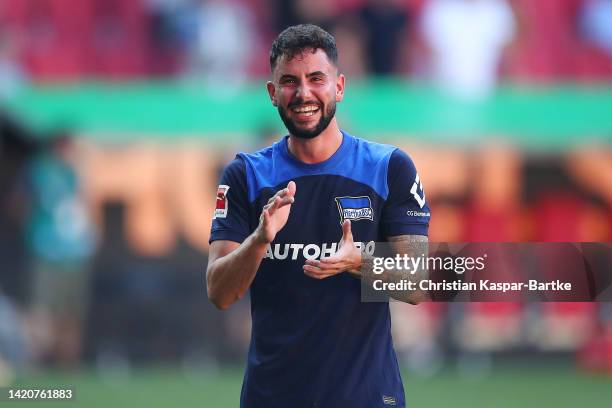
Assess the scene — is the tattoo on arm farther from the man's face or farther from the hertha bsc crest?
the man's face

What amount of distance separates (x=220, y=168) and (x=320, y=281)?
8699 mm

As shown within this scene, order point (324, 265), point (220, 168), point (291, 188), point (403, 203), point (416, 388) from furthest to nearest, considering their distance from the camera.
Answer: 1. point (220, 168)
2. point (416, 388)
3. point (403, 203)
4. point (291, 188)
5. point (324, 265)

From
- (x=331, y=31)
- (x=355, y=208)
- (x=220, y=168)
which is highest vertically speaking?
(x=331, y=31)

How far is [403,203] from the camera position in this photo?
4938mm

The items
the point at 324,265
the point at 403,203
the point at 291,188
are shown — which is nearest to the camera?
the point at 324,265

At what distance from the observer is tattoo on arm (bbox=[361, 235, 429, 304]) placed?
15.6 feet

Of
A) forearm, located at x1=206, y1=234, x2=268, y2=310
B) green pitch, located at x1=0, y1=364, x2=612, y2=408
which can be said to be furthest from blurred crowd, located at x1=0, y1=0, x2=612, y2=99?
forearm, located at x1=206, y1=234, x2=268, y2=310

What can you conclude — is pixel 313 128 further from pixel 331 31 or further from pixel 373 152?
pixel 331 31

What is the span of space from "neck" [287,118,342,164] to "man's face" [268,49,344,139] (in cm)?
6

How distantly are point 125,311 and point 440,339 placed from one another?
10.8 feet

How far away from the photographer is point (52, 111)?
13609 mm

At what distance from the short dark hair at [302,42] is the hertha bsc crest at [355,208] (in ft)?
1.76

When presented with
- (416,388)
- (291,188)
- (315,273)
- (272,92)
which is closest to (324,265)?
(315,273)

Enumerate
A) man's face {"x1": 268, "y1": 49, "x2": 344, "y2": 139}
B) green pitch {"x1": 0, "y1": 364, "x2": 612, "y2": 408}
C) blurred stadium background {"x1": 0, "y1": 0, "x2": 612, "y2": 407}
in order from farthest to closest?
blurred stadium background {"x1": 0, "y1": 0, "x2": 612, "y2": 407} → green pitch {"x1": 0, "y1": 364, "x2": 612, "y2": 408} → man's face {"x1": 268, "y1": 49, "x2": 344, "y2": 139}
